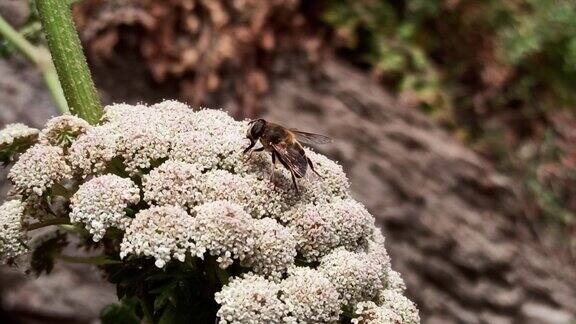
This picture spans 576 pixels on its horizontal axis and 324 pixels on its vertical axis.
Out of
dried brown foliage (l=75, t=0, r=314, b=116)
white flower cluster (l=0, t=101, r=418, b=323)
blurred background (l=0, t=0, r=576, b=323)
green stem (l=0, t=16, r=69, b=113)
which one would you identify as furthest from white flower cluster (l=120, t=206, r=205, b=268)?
dried brown foliage (l=75, t=0, r=314, b=116)

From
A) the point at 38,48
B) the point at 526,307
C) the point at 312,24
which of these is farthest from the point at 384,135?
the point at 38,48

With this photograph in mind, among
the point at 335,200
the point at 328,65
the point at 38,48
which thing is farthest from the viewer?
the point at 328,65

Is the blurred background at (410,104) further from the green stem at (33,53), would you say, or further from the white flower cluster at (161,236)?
the white flower cluster at (161,236)

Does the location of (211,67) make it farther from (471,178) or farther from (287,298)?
(287,298)

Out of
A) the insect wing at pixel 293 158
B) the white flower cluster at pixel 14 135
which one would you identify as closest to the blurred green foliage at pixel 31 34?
the white flower cluster at pixel 14 135

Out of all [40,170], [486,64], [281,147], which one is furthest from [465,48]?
[40,170]

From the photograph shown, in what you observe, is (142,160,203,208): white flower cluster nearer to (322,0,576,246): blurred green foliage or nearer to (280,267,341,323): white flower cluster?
(280,267,341,323): white flower cluster

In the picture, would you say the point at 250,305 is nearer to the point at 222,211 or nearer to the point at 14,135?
the point at 222,211
